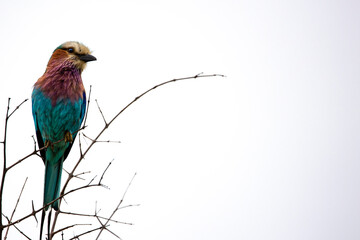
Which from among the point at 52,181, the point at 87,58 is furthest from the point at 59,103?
the point at 52,181

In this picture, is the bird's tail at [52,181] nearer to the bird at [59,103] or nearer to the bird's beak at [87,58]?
the bird at [59,103]

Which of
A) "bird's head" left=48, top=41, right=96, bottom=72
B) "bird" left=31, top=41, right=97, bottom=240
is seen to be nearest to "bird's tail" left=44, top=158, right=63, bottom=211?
"bird" left=31, top=41, right=97, bottom=240

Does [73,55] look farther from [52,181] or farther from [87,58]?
[52,181]

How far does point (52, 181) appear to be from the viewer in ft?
11.2

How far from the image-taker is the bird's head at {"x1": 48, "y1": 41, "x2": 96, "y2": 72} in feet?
13.3

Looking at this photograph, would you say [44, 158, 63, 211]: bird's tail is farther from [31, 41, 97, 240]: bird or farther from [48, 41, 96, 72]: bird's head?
[48, 41, 96, 72]: bird's head

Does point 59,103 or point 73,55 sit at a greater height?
point 73,55

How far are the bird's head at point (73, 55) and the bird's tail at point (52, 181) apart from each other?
0.97 m

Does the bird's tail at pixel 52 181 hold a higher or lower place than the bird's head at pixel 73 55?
lower

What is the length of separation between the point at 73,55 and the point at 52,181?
132 cm

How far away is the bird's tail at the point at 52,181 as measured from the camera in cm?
321

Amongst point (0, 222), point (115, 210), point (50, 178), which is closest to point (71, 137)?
point (50, 178)

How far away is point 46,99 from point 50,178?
2.63 feet

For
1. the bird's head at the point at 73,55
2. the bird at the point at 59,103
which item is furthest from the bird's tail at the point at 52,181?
the bird's head at the point at 73,55
